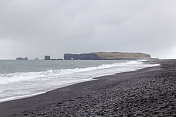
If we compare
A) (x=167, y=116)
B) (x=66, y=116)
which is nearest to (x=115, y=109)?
(x=66, y=116)

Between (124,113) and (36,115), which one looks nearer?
(124,113)

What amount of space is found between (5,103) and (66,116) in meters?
6.01

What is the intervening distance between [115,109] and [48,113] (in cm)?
309

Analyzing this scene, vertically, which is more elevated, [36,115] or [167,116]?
[167,116]

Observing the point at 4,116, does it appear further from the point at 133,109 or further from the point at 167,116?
the point at 167,116

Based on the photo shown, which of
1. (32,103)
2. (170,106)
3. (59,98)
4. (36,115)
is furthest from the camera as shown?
(59,98)

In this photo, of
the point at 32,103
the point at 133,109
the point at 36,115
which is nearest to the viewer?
the point at 133,109

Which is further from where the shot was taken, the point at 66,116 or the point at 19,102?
the point at 19,102

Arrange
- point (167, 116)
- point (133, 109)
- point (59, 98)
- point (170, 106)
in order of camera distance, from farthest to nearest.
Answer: point (59, 98) < point (133, 109) < point (170, 106) < point (167, 116)

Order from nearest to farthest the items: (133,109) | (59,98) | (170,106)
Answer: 1. (170,106)
2. (133,109)
3. (59,98)

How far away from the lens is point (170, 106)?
895 centimetres

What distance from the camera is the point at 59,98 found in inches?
643

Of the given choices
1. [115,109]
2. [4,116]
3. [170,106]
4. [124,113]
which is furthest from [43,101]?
[170,106]

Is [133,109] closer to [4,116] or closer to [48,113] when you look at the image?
[48,113]
